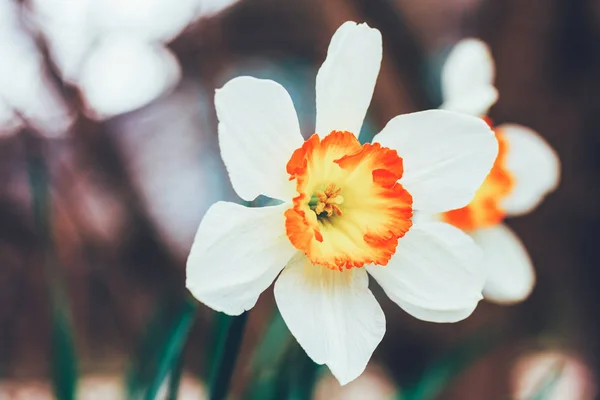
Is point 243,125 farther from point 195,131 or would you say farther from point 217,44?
point 195,131

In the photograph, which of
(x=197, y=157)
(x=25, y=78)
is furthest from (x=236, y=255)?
(x=197, y=157)

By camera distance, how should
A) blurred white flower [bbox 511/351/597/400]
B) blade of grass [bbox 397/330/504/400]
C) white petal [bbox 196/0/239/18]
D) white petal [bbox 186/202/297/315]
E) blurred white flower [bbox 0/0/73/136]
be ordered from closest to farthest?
white petal [bbox 186/202/297/315]
blade of grass [bbox 397/330/504/400]
blurred white flower [bbox 0/0/73/136]
white petal [bbox 196/0/239/18]
blurred white flower [bbox 511/351/597/400]

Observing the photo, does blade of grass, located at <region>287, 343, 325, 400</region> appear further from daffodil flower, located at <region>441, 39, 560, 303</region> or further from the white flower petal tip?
the white flower petal tip

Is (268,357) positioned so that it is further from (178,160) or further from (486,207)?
(178,160)

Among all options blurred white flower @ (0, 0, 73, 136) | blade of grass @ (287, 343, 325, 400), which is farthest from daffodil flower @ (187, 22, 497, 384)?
blurred white flower @ (0, 0, 73, 136)

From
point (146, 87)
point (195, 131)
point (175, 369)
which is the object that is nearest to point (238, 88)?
point (175, 369)

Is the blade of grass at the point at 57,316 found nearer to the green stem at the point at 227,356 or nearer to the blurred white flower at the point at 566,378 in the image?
the green stem at the point at 227,356
